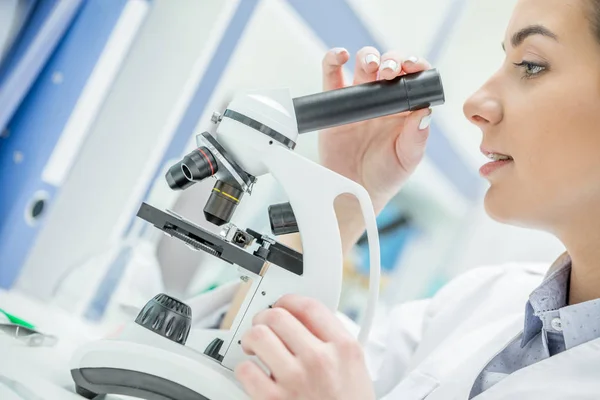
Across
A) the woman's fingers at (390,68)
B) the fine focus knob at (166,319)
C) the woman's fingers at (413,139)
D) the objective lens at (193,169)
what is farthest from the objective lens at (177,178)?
the woman's fingers at (413,139)

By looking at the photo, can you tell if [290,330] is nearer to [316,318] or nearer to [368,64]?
[316,318]

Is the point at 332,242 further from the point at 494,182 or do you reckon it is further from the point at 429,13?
the point at 429,13

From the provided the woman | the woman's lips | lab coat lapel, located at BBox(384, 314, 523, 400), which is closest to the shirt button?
the woman

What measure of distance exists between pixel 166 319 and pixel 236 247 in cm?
12

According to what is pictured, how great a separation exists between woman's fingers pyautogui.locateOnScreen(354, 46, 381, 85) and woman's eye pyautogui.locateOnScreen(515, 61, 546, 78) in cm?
23

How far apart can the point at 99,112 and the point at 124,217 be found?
28cm

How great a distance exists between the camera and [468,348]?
1.04 meters

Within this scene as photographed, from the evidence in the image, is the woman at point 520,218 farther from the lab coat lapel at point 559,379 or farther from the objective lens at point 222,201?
the objective lens at point 222,201

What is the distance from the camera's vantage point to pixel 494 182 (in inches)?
34.6

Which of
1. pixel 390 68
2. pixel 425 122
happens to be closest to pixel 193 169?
pixel 390 68

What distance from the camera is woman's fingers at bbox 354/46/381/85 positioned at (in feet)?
3.04

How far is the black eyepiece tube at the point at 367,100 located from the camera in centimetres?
74

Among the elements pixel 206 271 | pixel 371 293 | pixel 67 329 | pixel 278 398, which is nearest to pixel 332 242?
pixel 371 293

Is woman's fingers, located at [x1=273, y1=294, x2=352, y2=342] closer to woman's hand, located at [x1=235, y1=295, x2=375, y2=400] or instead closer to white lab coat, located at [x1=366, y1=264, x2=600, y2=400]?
woman's hand, located at [x1=235, y1=295, x2=375, y2=400]
